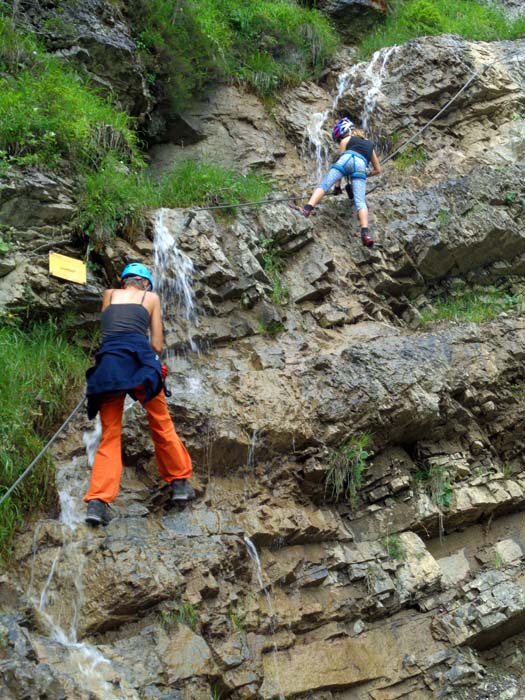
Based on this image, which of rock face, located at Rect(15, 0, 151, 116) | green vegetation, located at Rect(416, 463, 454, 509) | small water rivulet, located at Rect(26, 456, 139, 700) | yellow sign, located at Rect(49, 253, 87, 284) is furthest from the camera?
rock face, located at Rect(15, 0, 151, 116)

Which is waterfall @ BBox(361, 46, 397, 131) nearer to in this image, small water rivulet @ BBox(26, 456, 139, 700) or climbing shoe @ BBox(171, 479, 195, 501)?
climbing shoe @ BBox(171, 479, 195, 501)

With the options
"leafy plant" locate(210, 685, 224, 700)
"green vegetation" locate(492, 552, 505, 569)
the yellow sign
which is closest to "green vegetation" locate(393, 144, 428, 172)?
the yellow sign

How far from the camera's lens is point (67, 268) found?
266 inches

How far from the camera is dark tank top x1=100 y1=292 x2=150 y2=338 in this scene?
532 centimetres

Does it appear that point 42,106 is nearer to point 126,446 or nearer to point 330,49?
point 126,446

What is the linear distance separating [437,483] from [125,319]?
135 inches

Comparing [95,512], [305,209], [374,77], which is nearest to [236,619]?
[95,512]

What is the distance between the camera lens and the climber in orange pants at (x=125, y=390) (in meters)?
4.99

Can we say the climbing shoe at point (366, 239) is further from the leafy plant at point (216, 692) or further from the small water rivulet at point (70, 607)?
the leafy plant at point (216, 692)

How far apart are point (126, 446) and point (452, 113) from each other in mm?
7626

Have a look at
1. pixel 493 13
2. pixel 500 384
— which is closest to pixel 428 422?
pixel 500 384

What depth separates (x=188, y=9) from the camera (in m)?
11.1

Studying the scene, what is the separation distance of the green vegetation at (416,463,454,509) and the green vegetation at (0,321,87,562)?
3.34m

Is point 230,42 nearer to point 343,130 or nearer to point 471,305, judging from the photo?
point 343,130
